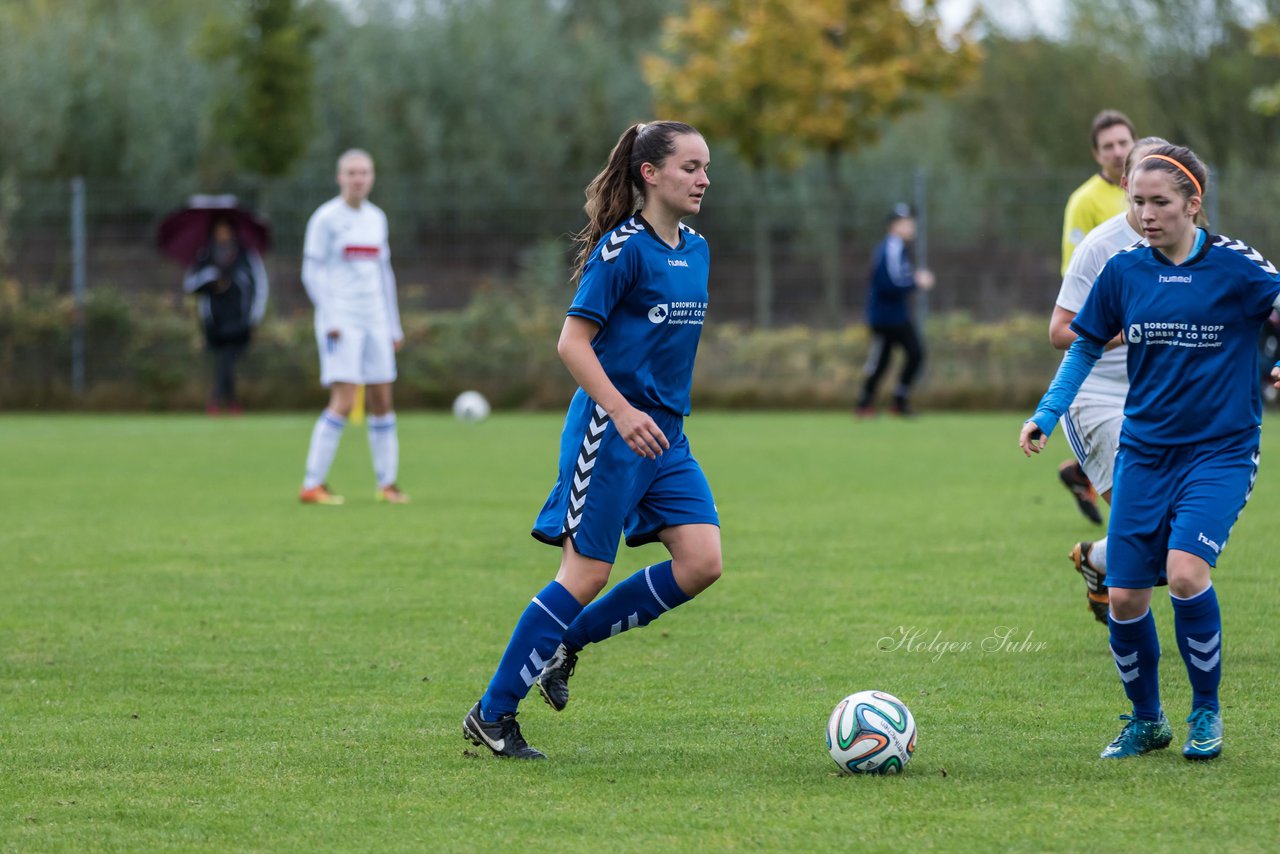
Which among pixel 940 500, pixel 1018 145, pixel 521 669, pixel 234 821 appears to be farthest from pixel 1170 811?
pixel 1018 145

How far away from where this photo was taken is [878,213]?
852 inches

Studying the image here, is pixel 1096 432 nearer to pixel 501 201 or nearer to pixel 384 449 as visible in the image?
pixel 384 449

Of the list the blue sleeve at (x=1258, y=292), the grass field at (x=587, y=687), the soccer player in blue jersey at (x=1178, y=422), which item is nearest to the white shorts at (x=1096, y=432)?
the grass field at (x=587, y=687)

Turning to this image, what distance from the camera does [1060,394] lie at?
4.89 m

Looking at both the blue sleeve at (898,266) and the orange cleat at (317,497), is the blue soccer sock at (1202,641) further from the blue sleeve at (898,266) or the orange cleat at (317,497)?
the blue sleeve at (898,266)

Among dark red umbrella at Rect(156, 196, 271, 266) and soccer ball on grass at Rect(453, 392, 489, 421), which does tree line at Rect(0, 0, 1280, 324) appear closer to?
dark red umbrella at Rect(156, 196, 271, 266)

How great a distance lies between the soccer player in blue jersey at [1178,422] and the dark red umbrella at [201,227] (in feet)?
59.0

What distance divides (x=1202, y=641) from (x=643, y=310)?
1.82m

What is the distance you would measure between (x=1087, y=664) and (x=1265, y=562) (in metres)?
2.63

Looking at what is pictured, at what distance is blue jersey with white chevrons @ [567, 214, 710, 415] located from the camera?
4785 millimetres

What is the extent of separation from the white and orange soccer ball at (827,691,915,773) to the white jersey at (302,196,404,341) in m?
7.20

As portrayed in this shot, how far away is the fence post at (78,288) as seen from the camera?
2217 cm

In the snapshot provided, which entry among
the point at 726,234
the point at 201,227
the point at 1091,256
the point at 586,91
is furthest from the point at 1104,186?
the point at 586,91

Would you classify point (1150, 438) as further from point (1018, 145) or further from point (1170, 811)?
point (1018, 145)
